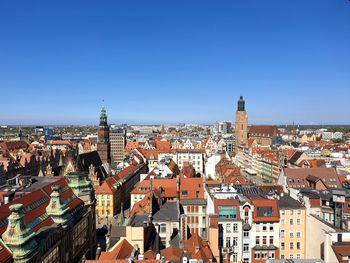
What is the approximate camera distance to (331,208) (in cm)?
3997

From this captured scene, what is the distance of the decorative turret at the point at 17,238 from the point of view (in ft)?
80.2

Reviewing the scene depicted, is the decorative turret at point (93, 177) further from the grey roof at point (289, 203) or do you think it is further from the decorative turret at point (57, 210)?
the grey roof at point (289, 203)

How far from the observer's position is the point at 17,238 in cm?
2455

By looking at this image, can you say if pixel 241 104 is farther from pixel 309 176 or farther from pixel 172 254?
pixel 172 254

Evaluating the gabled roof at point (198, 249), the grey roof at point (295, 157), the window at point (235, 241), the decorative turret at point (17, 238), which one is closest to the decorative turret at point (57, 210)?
the decorative turret at point (17, 238)

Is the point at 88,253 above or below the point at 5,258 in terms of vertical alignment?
below

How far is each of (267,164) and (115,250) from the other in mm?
83146

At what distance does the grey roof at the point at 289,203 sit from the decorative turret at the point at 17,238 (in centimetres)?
2988

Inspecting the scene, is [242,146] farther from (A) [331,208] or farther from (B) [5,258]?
(B) [5,258]

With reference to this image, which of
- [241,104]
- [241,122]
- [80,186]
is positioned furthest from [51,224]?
[241,104]

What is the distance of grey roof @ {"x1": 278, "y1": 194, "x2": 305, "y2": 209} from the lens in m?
42.7

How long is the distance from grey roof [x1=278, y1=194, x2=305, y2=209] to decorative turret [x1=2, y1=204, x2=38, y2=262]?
29.9 m

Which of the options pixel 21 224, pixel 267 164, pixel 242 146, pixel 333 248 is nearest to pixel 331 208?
pixel 333 248

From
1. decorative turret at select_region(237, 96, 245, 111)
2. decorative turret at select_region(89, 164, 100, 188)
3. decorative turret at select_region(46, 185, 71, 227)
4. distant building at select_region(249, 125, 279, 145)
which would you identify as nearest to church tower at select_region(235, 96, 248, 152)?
decorative turret at select_region(237, 96, 245, 111)
